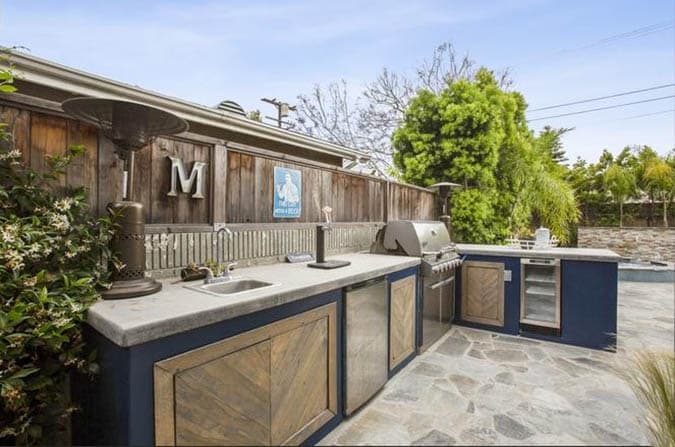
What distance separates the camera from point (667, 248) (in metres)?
0.94

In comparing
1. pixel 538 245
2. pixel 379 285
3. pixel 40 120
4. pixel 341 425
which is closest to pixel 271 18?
pixel 40 120

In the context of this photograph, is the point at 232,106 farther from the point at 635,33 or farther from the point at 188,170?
the point at 635,33

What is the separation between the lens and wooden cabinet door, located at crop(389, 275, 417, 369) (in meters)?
2.88

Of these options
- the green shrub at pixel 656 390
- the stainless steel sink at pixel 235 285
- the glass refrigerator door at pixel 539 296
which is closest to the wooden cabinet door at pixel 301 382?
the stainless steel sink at pixel 235 285

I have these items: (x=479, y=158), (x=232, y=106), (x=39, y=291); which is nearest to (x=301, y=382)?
(x=39, y=291)

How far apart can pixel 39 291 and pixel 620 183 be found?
2275mm

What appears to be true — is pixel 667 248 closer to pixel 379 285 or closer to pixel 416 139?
pixel 379 285

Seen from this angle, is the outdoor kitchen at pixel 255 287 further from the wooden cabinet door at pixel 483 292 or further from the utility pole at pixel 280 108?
the utility pole at pixel 280 108

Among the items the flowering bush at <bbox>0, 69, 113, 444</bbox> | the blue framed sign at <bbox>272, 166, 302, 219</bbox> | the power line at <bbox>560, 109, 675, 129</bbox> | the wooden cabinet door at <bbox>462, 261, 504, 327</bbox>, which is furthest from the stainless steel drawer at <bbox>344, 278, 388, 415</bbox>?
the wooden cabinet door at <bbox>462, 261, 504, 327</bbox>

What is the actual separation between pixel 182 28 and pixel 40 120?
1158 millimetres

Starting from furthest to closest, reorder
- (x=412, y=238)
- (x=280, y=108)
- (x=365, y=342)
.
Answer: (x=280, y=108), (x=412, y=238), (x=365, y=342)

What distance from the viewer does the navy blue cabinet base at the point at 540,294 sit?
137 inches

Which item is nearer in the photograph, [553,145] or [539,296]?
[539,296]

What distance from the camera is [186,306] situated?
147cm
